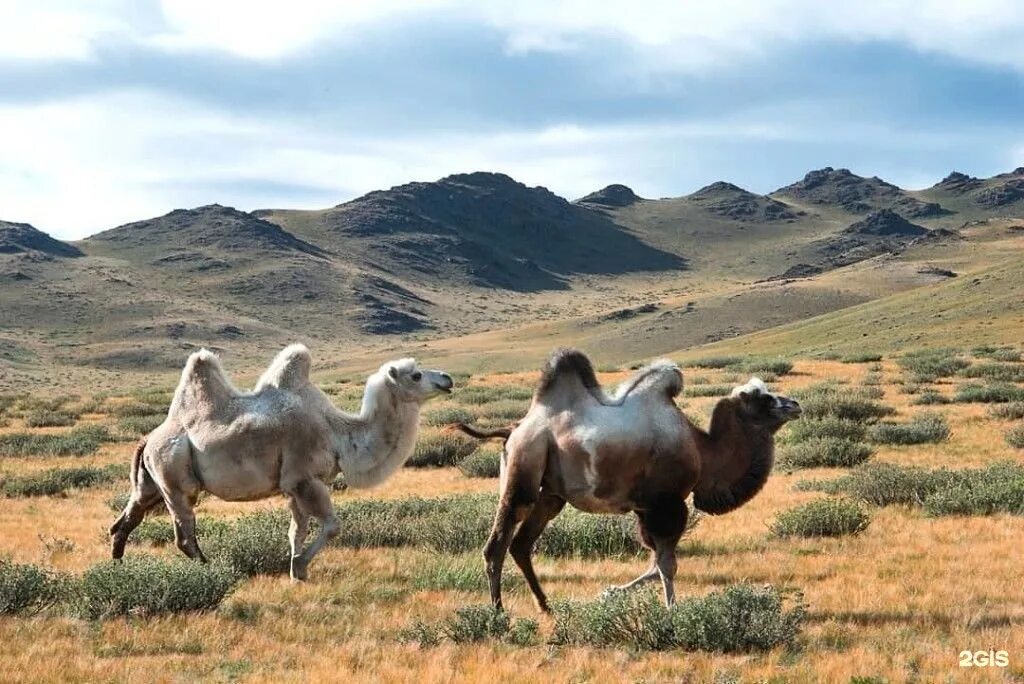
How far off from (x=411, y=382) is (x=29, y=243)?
193 metres

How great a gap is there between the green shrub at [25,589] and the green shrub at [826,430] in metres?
15.8

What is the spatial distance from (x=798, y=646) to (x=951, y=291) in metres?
71.7

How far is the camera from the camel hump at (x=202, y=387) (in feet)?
32.6

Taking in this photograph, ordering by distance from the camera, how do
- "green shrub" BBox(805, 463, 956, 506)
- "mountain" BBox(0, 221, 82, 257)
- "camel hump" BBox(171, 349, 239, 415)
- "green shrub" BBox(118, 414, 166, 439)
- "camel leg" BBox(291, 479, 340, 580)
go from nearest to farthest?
"camel leg" BBox(291, 479, 340, 580), "camel hump" BBox(171, 349, 239, 415), "green shrub" BBox(805, 463, 956, 506), "green shrub" BBox(118, 414, 166, 439), "mountain" BBox(0, 221, 82, 257)

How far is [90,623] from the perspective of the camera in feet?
25.6

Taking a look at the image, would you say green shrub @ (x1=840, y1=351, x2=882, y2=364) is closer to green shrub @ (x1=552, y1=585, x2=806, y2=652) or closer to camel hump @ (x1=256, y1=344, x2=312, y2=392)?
camel hump @ (x1=256, y1=344, x2=312, y2=392)

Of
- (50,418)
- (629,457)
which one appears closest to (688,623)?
(629,457)

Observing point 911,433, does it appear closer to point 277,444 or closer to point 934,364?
point 277,444

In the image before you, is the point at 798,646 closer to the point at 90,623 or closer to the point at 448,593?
the point at 448,593

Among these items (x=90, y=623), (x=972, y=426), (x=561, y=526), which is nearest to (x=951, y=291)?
(x=972, y=426)

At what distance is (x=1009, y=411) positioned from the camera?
889 inches

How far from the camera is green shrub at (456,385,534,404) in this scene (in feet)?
109

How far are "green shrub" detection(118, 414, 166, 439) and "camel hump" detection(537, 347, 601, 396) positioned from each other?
67.3 feet

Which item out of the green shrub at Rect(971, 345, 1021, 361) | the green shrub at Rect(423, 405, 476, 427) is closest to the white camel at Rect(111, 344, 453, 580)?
the green shrub at Rect(423, 405, 476, 427)
